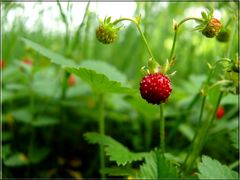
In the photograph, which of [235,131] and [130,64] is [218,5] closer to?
[235,131]

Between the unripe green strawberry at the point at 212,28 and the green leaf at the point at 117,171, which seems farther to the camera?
the green leaf at the point at 117,171

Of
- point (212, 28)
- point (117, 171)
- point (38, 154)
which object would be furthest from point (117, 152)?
point (38, 154)

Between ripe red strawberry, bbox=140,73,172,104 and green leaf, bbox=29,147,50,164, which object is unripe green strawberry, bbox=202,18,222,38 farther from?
green leaf, bbox=29,147,50,164

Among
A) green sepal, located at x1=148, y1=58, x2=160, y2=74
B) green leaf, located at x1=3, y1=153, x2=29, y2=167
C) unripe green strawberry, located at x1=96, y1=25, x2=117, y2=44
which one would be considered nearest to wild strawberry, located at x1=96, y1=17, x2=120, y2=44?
unripe green strawberry, located at x1=96, y1=25, x2=117, y2=44

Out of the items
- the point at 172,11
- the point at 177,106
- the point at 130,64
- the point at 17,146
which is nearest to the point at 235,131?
the point at 177,106

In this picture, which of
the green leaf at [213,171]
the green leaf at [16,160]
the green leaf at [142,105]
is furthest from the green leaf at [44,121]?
the green leaf at [213,171]

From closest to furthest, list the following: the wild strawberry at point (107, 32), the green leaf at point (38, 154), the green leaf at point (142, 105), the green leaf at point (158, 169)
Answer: the green leaf at point (158, 169) → the wild strawberry at point (107, 32) → the green leaf at point (142, 105) → the green leaf at point (38, 154)

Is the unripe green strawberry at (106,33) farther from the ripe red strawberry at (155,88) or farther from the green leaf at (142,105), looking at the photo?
the green leaf at (142,105)
